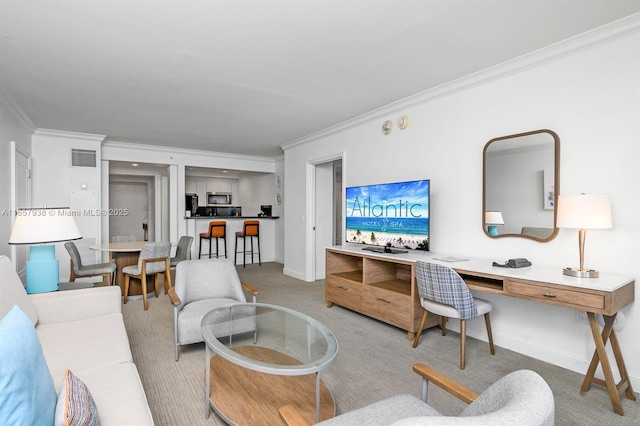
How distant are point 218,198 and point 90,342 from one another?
26.6 ft

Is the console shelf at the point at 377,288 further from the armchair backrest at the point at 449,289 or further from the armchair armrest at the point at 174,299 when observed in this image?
the armchair armrest at the point at 174,299

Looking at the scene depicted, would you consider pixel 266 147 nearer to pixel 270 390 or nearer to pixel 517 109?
pixel 517 109

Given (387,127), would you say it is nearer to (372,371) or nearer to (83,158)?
(372,371)

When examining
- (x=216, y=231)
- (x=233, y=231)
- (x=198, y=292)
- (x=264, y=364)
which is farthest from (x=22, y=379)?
(x=233, y=231)

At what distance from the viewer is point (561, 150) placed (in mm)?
2543

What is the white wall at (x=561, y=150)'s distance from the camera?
7.34ft

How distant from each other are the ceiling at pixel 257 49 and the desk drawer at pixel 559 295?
5.74 ft

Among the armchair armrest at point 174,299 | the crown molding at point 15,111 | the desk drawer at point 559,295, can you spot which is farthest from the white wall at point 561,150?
the crown molding at point 15,111

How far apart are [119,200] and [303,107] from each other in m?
7.98

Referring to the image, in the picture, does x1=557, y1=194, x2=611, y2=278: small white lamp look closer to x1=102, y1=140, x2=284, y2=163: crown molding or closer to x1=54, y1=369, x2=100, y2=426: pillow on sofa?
x1=54, y1=369, x2=100, y2=426: pillow on sofa

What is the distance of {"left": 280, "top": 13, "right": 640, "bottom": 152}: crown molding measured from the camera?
2201 mm

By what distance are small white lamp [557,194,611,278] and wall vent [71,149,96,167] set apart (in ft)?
20.9

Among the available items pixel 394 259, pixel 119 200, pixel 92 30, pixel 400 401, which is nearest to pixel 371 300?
pixel 394 259

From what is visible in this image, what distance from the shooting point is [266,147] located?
635 cm
